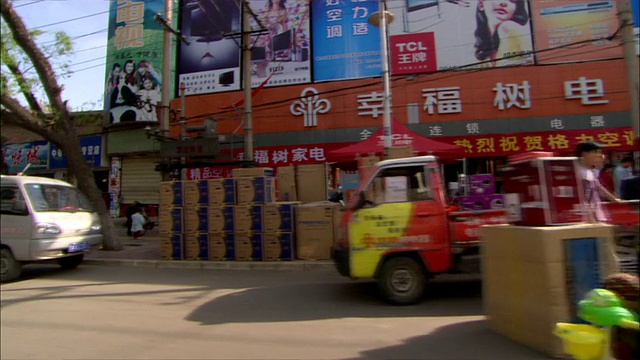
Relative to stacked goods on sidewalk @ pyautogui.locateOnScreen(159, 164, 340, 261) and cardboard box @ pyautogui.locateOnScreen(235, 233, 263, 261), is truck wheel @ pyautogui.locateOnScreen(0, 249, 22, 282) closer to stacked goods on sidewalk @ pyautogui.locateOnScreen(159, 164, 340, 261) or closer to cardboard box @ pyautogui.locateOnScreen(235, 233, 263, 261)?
stacked goods on sidewalk @ pyautogui.locateOnScreen(159, 164, 340, 261)

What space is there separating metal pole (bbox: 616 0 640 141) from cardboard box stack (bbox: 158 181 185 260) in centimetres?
923

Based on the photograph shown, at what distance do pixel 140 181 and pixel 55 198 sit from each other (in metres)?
12.0

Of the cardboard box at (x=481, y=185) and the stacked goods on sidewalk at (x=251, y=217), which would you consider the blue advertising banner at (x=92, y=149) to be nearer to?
the stacked goods on sidewalk at (x=251, y=217)

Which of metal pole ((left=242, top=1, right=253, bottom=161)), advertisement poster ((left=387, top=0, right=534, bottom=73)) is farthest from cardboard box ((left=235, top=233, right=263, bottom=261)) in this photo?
advertisement poster ((left=387, top=0, right=534, bottom=73))

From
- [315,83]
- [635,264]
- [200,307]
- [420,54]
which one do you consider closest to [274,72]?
[315,83]

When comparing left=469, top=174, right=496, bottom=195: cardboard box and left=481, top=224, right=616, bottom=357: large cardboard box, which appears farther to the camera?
left=469, top=174, right=496, bottom=195: cardboard box

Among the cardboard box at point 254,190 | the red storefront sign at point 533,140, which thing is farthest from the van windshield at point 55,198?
the red storefront sign at point 533,140

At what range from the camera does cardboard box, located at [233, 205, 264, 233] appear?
9625 mm

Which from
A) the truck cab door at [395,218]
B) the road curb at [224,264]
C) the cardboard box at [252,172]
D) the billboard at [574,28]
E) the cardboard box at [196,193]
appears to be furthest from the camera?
the billboard at [574,28]

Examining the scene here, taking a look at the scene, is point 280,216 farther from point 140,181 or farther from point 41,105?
point 140,181

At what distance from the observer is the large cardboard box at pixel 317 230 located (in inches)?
368

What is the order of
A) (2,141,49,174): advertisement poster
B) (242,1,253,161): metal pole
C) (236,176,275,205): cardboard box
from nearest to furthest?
1. (236,176,275,205): cardboard box
2. (242,1,253,161): metal pole
3. (2,141,49,174): advertisement poster

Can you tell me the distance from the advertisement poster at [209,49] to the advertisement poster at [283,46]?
0.97 metres

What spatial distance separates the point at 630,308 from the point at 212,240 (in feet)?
28.0
